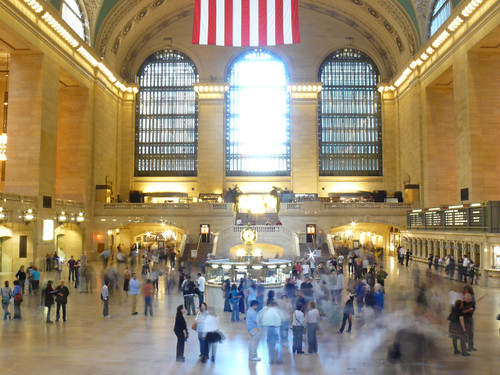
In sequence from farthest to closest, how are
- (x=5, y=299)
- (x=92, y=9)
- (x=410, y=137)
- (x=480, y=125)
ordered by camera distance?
(x=410, y=137)
(x=92, y=9)
(x=480, y=125)
(x=5, y=299)

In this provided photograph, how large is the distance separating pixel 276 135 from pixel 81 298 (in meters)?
29.3

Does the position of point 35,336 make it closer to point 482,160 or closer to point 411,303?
point 411,303

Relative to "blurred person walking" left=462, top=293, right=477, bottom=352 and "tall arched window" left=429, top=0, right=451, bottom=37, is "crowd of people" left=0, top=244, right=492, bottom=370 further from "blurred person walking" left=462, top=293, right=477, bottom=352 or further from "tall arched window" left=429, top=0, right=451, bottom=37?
"tall arched window" left=429, top=0, right=451, bottom=37

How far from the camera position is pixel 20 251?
1009 inches

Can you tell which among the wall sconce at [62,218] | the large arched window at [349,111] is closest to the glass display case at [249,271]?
the wall sconce at [62,218]

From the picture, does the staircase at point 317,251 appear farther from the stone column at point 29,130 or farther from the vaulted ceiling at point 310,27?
the vaulted ceiling at point 310,27

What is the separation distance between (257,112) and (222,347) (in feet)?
115

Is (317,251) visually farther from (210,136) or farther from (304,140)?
(210,136)

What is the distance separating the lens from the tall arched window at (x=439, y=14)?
30391 millimetres

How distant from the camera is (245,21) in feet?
63.3

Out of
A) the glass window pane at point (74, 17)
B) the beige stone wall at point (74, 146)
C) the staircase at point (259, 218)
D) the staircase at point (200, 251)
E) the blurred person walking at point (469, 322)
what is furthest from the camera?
the staircase at point (259, 218)

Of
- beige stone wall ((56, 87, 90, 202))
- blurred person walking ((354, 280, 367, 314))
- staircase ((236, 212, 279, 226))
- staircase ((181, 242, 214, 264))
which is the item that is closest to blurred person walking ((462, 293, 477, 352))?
blurred person walking ((354, 280, 367, 314))

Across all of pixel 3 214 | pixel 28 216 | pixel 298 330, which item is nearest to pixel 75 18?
pixel 28 216

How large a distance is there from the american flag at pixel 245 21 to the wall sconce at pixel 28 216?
13.4 m
